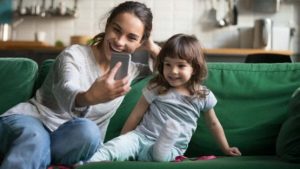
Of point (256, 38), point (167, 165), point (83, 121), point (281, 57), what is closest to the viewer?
point (167, 165)

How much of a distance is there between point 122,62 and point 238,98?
61 centimetres

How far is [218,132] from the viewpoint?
167cm

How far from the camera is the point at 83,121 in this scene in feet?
4.65

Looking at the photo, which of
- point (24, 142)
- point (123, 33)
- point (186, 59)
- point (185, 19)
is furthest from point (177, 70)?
point (185, 19)

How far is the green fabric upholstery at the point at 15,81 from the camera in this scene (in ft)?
5.76

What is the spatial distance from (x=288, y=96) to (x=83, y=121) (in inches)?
34.2

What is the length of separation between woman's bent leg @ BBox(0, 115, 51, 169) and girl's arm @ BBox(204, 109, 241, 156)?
656 millimetres

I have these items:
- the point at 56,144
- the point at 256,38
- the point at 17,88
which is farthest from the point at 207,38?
the point at 56,144

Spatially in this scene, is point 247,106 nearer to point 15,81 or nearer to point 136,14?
point 136,14

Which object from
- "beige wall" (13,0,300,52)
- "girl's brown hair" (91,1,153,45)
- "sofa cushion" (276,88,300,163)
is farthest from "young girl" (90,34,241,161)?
"beige wall" (13,0,300,52)

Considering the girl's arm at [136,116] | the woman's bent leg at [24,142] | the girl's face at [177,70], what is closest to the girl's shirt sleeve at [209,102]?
the girl's face at [177,70]

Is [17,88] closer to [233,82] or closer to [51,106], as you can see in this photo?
[51,106]

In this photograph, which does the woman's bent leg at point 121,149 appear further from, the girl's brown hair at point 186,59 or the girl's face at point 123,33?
the girl's face at point 123,33

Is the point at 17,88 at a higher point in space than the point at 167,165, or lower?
higher
